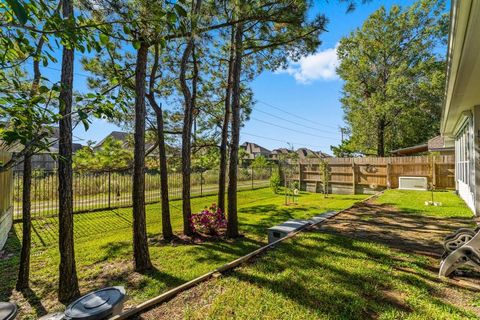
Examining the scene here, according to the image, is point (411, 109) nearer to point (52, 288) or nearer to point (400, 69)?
point (400, 69)

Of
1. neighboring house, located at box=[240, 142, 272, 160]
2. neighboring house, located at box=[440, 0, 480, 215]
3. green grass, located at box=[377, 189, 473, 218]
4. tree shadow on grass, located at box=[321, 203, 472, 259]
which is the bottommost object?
tree shadow on grass, located at box=[321, 203, 472, 259]

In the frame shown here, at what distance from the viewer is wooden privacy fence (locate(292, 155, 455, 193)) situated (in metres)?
11.0

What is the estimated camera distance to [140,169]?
3.92 m

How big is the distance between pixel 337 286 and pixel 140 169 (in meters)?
3.17

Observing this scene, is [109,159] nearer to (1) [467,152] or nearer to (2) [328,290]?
(2) [328,290]

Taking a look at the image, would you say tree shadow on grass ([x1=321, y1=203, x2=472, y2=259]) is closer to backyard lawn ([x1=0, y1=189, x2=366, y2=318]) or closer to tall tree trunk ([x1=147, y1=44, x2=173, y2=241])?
backyard lawn ([x1=0, y1=189, x2=366, y2=318])

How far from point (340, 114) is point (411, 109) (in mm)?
5180

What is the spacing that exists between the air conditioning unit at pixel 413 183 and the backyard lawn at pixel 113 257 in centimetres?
677

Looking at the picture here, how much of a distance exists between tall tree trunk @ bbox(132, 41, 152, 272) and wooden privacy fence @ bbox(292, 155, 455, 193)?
10914 mm

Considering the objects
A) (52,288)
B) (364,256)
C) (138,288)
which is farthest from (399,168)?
(52,288)

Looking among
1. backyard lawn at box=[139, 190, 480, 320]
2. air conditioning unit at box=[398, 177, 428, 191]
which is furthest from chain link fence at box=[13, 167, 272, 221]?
air conditioning unit at box=[398, 177, 428, 191]

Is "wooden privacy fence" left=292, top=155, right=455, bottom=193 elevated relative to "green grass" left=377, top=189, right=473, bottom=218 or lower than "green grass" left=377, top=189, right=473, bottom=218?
elevated

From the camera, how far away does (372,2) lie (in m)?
3.41

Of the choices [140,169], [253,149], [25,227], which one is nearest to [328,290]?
[140,169]
